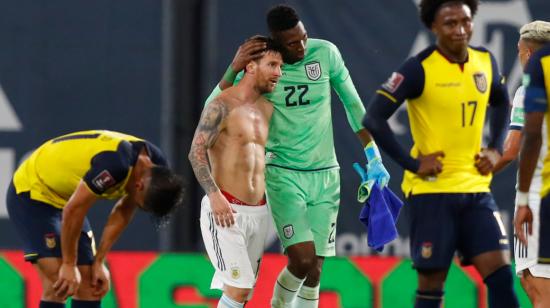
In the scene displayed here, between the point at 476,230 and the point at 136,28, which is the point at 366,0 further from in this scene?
the point at 476,230

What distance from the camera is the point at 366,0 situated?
13.0m

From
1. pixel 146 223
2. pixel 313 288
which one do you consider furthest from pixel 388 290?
pixel 146 223

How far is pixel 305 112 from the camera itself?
938 cm

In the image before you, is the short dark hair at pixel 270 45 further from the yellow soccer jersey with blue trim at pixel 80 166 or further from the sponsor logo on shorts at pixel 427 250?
the sponsor logo on shorts at pixel 427 250

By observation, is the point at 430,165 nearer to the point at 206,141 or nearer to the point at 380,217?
the point at 380,217

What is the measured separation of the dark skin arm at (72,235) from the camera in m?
8.47

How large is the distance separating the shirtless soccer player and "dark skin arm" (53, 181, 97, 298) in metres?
0.75

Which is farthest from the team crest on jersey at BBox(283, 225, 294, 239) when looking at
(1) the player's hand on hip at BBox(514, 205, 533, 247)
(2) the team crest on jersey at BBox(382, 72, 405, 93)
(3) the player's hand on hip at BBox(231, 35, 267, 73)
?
(1) the player's hand on hip at BBox(514, 205, 533, 247)

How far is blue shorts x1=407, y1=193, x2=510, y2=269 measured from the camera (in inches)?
310

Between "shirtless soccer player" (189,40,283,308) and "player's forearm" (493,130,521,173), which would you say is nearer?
"shirtless soccer player" (189,40,283,308)

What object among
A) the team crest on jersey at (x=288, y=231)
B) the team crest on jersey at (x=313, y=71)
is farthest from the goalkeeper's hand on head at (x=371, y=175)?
the team crest on jersey at (x=313, y=71)

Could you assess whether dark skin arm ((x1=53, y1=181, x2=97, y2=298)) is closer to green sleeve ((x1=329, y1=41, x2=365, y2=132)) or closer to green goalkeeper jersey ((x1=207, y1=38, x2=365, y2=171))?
green goalkeeper jersey ((x1=207, y1=38, x2=365, y2=171))

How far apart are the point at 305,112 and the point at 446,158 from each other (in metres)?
1.65

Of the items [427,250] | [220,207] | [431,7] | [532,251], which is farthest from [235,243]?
[431,7]
